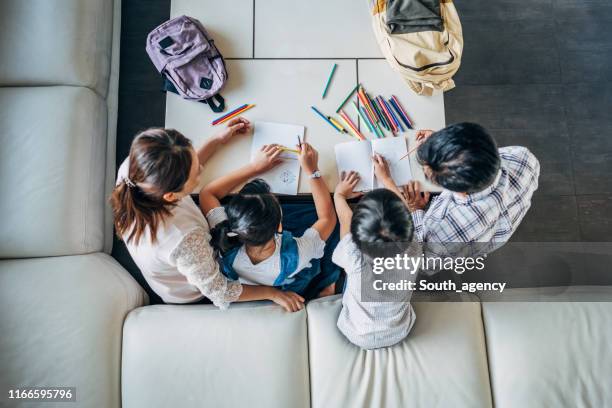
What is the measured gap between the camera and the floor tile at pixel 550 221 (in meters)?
2.03

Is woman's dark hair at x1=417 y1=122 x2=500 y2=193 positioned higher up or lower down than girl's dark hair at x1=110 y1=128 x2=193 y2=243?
higher up

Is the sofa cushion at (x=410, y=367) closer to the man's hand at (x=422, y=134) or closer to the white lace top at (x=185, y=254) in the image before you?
the white lace top at (x=185, y=254)

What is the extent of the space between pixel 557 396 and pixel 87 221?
73.8 inches

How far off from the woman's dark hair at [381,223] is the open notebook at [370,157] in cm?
39

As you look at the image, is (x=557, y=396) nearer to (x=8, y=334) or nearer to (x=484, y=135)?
(x=484, y=135)

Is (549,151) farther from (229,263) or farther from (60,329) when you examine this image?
(60,329)

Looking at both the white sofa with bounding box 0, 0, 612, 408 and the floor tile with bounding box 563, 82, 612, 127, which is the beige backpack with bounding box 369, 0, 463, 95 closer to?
the white sofa with bounding box 0, 0, 612, 408

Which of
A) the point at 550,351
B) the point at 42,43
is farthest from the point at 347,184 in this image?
the point at 42,43

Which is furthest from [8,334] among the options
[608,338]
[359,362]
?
[608,338]

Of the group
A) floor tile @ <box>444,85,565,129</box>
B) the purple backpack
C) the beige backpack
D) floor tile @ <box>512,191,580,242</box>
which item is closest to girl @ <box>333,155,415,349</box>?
the beige backpack

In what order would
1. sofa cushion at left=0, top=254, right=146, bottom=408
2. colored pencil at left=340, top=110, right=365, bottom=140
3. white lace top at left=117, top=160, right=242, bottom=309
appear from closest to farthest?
white lace top at left=117, top=160, right=242, bottom=309, sofa cushion at left=0, top=254, right=146, bottom=408, colored pencil at left=340, top=110, right=365, bottom=140

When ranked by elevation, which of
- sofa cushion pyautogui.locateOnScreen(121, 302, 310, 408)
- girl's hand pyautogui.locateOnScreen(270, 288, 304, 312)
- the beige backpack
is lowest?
sofa cushion pyautogui.locateOnScreen(121, 302, 310, 408)

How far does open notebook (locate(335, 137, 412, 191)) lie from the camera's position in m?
1.56

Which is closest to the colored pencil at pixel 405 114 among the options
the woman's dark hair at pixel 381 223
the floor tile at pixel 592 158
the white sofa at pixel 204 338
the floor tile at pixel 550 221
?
the woman's dark hair at pixel 381 223
